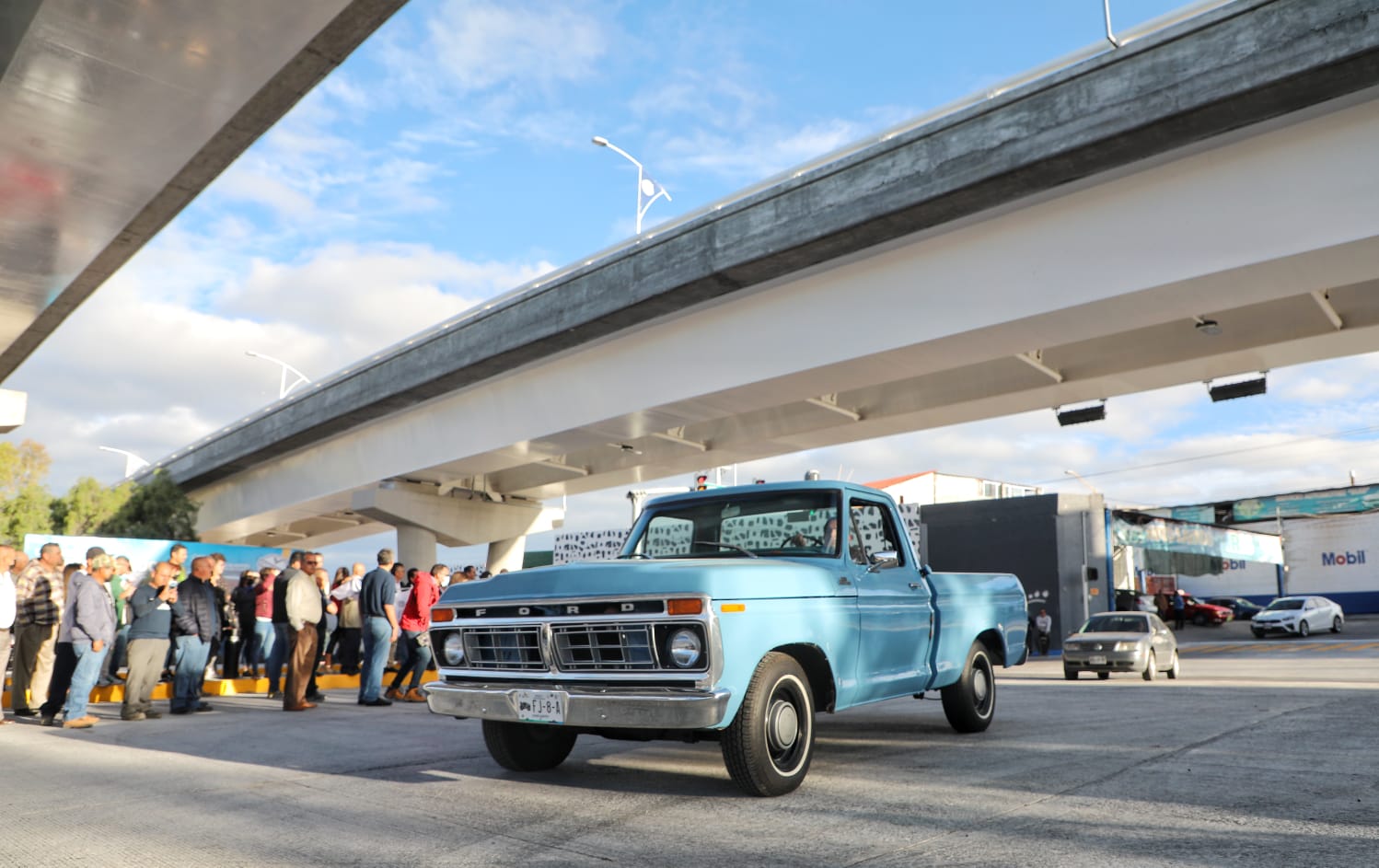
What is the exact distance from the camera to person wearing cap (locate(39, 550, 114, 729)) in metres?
11.1

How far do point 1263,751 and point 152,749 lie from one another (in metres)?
9.00

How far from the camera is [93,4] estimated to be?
8391 mm

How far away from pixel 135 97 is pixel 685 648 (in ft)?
26.1

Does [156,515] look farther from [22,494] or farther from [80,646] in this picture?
[80,646]

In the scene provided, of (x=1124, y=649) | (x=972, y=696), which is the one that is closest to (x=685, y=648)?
(x=972, y=696)

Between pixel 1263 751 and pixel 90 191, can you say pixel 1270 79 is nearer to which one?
pixel 1263 751

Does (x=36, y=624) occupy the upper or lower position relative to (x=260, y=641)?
upper

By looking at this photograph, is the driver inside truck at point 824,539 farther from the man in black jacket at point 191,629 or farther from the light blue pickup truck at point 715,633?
the man in black jacket at point 191,629

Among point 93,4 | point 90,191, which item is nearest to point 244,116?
point 93,4

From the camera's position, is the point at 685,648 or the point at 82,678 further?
the point at 82,678

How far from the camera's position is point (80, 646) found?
11.2 m

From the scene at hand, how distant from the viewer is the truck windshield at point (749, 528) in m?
7.48

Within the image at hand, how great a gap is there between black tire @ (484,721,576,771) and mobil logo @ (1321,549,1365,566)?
60.1 m

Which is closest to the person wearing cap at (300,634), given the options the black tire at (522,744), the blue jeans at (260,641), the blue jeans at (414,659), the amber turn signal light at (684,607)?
the blue jeans at (414,659)
